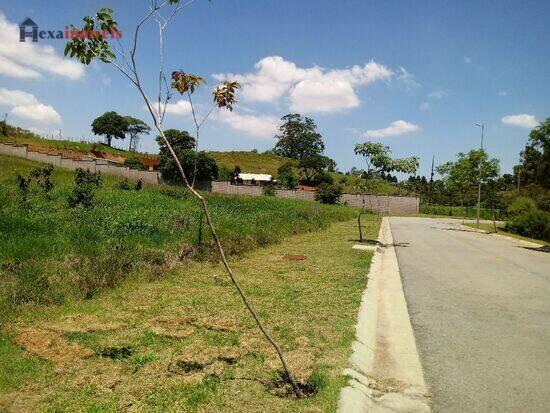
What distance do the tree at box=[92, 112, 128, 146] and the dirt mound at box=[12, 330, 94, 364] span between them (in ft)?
349

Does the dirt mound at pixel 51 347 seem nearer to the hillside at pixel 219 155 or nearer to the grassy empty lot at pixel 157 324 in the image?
the grassy empty lot at pixel 157 324

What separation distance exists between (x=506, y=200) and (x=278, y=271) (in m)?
37.0

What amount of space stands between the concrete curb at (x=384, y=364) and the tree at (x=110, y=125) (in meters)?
106

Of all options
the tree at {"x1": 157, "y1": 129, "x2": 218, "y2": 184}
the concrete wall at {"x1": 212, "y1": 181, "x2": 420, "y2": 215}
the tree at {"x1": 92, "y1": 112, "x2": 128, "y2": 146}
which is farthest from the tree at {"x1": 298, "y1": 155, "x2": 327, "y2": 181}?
the tree at {"x1": 92, "y1": 112, "x2": 128, "y2": 146}

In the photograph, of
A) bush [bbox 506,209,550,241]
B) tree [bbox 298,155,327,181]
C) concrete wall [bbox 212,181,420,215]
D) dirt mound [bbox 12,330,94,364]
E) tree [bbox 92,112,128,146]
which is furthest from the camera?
tree [bbox 92,112,128,146]

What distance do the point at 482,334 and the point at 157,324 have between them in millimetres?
4883

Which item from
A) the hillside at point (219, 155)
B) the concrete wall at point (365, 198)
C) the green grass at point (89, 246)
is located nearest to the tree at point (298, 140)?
the hillside at point (219, 155)

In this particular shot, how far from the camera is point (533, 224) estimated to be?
111ft

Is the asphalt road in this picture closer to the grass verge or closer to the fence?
the grass verge

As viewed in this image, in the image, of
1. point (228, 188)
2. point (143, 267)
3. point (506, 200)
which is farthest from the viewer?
point (228, 188)

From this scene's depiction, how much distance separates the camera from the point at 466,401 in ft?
14.4

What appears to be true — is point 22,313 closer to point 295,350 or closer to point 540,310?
point 295,350

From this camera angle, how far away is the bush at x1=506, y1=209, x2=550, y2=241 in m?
32.8

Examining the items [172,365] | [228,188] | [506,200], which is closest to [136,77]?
[172,365]
